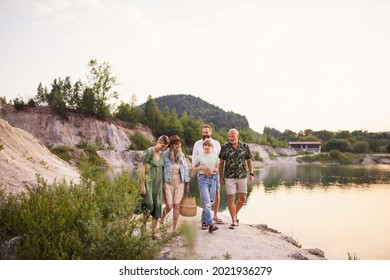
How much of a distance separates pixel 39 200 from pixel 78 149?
107 feet

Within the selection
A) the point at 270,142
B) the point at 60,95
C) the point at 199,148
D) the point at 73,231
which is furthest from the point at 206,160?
the point at 270,142

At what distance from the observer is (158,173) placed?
6.19 meters

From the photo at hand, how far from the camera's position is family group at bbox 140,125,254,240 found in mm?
6066

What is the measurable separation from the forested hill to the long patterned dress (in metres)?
119

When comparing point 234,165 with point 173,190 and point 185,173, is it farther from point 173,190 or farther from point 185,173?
point 173,190

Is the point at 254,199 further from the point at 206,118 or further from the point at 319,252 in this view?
the point at 206,118

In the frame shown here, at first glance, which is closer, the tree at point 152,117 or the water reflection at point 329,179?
the water reflection at point 329,179

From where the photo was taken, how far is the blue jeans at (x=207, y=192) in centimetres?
677

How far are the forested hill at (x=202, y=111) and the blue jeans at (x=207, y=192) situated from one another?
118298mm

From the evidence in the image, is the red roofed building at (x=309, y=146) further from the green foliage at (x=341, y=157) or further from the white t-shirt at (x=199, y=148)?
the white t-shirt at (x=199, y=148)

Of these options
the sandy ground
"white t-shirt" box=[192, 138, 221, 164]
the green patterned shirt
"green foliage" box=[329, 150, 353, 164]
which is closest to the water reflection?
"green foliage" box=[329, 150, 353, 164]

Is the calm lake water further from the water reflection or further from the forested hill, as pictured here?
the forested hill

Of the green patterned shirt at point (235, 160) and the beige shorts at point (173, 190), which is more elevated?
the green patterned shirt at point (235, 160)

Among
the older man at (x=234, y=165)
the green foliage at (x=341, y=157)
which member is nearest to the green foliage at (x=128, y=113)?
the green foliage at (x=341, y=157)
